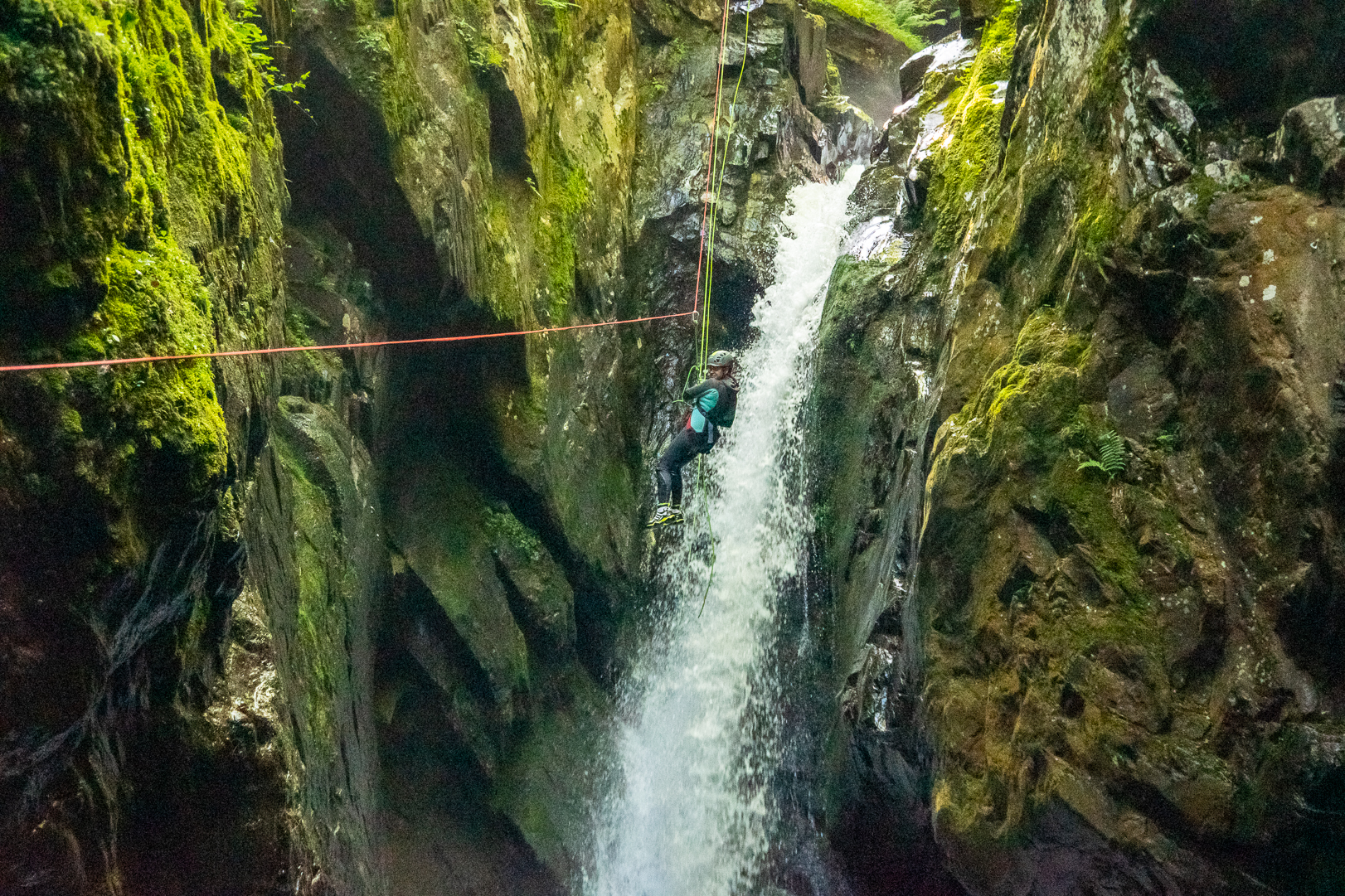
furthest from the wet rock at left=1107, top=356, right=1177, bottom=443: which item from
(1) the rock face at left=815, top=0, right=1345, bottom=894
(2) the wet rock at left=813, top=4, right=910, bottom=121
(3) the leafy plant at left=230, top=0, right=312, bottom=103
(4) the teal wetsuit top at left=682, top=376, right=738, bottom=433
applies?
(2) the wet rock at left=813, top=4, right=910, bottom=121

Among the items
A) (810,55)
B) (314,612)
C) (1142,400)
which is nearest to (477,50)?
(314,612)

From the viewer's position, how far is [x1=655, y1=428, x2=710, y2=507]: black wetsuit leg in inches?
313

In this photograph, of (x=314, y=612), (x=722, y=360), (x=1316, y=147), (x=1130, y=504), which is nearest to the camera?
(x=1316, y=147)

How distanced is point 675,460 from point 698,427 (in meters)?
0.45

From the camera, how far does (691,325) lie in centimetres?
1130

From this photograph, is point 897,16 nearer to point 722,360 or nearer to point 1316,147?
point 722,360

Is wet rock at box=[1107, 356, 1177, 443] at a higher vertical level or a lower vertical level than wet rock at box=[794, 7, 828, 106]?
lower

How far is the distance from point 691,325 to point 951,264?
14.8 feet

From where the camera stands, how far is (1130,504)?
454cm

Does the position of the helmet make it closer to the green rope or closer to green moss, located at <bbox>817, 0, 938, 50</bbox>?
the green rope

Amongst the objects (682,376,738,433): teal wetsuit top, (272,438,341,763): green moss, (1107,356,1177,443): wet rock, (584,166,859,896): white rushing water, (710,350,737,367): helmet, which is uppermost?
(1107,356,1177,443): wet rock

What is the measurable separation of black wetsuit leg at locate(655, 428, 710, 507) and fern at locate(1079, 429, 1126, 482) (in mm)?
3863

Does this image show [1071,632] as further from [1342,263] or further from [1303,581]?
[1342,263]

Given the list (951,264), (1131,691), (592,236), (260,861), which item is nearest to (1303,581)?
(1131,691)
